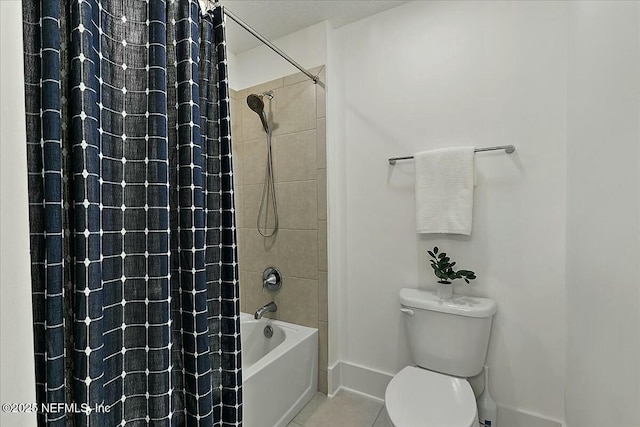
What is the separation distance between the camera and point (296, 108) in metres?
2.06

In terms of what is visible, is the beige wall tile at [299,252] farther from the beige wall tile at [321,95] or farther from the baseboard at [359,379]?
the beige wall tile at [321,95]

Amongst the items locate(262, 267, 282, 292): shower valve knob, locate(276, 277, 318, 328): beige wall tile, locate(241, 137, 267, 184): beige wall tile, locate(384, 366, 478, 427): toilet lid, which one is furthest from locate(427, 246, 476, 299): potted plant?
locate(241, 137, 267, 184): beige wall tile

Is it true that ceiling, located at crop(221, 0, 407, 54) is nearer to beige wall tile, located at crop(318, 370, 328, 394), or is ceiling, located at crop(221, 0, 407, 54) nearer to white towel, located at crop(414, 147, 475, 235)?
white towel, located at crop(414, 147, 475, 235)

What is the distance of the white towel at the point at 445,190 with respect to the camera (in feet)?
5.23

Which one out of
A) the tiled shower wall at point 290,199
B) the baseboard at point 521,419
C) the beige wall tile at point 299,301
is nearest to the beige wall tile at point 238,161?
the tiled shower wall at point 290,199

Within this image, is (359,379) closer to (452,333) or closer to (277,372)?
(277,372)

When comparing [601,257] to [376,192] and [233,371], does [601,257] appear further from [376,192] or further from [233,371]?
[233,371]

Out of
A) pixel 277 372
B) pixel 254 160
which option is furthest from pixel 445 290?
pixel 254 160

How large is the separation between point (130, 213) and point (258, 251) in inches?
55.1

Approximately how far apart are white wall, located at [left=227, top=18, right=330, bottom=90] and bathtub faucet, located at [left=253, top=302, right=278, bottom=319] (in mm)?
1569

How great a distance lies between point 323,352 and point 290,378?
0.99 ft

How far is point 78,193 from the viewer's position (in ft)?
2.43

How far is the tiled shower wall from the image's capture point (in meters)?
1.99

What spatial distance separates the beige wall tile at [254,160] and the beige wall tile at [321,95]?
0.47 m
